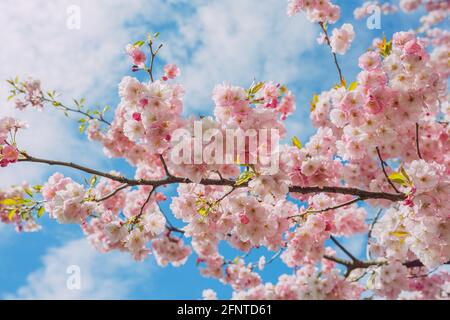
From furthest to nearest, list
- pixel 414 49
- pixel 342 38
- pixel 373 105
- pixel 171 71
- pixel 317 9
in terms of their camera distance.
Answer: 1. pixel 317 9
2. pixel 342 38
3. pixel 171 71
4. pixel 414 49
5. pixel 373 105

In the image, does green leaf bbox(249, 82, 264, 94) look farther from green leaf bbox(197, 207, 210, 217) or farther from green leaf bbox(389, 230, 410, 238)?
green leaf bbox(389, 230, 410, 238)

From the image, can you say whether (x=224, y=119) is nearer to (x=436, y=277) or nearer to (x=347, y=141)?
(x=347, y=141)

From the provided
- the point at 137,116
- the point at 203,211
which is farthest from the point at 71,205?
the point at 203,211

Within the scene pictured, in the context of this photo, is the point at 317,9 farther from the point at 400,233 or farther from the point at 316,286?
the point at 316,286

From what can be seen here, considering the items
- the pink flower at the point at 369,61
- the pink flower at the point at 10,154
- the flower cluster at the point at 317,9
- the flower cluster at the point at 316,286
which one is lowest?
the flower cluster at the point at 316,286

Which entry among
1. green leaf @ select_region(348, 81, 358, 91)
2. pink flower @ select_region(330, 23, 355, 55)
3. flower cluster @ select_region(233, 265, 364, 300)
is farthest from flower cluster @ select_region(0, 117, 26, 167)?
flower cluster @ select_region(233, 265, 364, 300)

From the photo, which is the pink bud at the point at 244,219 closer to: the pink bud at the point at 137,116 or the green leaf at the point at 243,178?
the green leaf at the point at 243,178

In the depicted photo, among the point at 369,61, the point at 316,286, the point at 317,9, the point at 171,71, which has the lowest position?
the point at 316,286

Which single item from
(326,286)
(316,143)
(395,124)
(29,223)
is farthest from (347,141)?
(29,223)

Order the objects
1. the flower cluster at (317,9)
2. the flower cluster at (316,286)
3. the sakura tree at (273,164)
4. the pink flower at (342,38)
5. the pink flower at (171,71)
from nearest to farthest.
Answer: the sakura tree at (273,164), the pink flower at (171,71), the pink flower at (342,38), the flower cluster at (317,9), the flower cluster at (316,286)

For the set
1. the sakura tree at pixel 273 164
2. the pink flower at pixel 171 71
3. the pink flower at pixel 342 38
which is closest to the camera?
the sakura tree at pixel 273 164

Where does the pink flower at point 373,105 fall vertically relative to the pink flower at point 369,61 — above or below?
below

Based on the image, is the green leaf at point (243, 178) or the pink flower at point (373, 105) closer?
the green leaf at point (243, 178)

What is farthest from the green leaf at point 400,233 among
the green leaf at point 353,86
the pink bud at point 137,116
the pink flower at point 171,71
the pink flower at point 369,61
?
the pink flower at point 171,71
